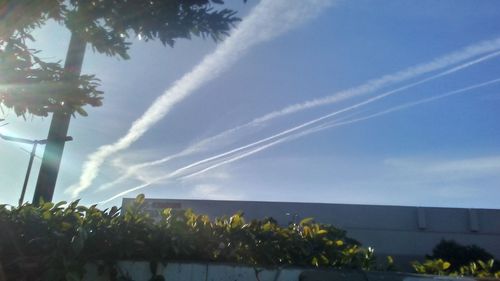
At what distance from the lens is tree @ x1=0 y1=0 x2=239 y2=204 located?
474 cm

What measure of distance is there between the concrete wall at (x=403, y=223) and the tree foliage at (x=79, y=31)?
30903 millimetres

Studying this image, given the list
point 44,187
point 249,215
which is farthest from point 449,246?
point 44,187

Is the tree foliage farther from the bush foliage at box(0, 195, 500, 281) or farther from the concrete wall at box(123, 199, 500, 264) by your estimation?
the concrete wall at box(123, 199, 500, 264)

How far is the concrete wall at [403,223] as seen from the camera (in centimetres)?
3759

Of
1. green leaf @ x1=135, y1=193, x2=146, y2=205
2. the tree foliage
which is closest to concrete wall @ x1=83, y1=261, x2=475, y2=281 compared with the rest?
green leaf @ x1=135, y1=193, x2=146, y2=205

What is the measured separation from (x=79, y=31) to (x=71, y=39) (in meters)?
1.27

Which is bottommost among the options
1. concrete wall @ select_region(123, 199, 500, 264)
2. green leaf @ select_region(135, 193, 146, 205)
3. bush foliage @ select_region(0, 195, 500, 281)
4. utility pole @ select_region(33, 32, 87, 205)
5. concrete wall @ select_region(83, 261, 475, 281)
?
concrete wall @ select_region(83, 261, 475, 281)

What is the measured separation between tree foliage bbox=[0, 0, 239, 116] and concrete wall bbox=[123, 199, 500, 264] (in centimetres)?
3090

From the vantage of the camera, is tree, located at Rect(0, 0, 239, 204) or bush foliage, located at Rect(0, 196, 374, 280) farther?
tree, located at Rect(0, 0, 239, 204)

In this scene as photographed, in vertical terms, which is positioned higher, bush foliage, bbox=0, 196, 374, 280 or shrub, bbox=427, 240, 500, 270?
shrub, bbox=427, 240, 500, 270

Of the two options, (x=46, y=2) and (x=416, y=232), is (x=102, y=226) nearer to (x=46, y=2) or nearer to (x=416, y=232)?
(x=46, y=2)

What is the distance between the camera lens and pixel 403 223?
3888 centimetres

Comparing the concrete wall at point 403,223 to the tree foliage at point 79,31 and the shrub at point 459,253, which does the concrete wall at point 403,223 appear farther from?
the tree foliage at point 79,31

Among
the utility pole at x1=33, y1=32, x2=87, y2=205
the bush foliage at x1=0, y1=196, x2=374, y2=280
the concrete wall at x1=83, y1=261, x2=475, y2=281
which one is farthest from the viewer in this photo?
the utility pole at x1=33, y1=32, x2=87, y2=205
